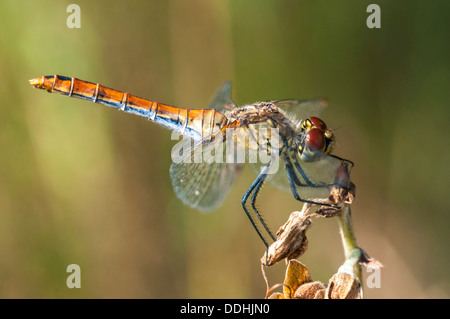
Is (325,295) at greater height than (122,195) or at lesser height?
lesser

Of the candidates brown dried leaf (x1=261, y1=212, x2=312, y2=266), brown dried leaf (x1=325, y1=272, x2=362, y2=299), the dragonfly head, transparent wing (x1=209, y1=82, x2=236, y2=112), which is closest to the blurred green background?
transparent wing (x1=209, y1=82, x2=236, y2=112)

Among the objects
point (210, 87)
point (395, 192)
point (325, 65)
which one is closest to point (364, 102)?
point (325, 65)

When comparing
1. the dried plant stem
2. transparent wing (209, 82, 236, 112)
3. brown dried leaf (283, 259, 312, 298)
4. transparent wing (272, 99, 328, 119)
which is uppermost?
transparent wing (209, 82, 236, 112)

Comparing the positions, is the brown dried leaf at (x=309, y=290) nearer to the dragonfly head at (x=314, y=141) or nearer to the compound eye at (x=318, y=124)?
the dragonfly head at (x=314, y=141)

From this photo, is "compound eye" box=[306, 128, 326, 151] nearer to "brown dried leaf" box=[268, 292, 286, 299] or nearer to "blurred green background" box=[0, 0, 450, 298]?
"brown dried leaf" box=[268, 292, 286, 299]

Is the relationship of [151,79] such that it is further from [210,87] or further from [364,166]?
[364,166]

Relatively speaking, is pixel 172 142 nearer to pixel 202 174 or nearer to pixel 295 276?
pixel 202 174
